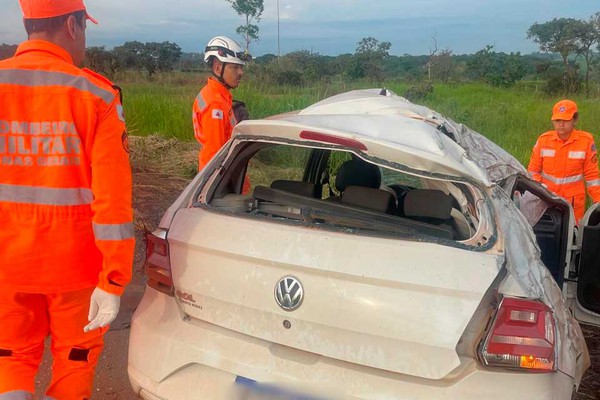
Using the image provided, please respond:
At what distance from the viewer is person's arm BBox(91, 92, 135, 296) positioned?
237 cm

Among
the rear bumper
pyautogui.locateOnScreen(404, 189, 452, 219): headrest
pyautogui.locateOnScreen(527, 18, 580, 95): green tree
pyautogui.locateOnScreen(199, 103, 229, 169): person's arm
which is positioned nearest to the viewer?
the rear bumper

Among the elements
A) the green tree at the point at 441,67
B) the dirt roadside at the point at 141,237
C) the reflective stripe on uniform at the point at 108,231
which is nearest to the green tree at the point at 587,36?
the green tree at the point at 441,67

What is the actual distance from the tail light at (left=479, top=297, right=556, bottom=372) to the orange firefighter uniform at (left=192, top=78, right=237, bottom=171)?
277 cm

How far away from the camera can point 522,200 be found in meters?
3.89

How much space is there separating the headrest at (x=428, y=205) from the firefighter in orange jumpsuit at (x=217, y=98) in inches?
83.8

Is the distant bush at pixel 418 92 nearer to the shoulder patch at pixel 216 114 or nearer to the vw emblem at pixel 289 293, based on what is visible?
the shoulder patch at pixel 216 114

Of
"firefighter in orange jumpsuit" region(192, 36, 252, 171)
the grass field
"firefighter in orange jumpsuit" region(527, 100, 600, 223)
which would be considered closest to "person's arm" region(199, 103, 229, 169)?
"firefighter in orange jumpsuit" region(192, 36, 252, 171)

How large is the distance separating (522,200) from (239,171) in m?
1.91

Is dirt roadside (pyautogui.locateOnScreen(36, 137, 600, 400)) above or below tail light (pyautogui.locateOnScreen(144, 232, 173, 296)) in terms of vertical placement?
below

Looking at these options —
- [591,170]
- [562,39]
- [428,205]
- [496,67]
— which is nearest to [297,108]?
[591,170]

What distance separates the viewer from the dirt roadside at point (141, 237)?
138 inches

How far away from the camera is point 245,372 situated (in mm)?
2207

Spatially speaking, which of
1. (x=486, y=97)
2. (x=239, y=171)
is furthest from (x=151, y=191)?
(x=486, y=97)

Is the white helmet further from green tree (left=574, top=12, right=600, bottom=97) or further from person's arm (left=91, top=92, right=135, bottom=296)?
green tree (left=574, top=12, right=600, bottom=97)
